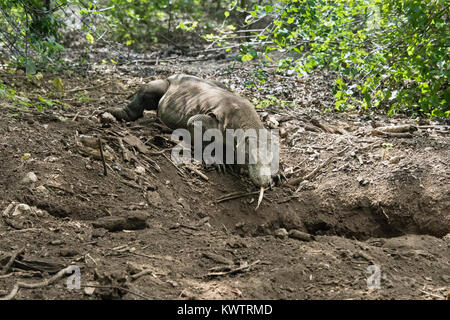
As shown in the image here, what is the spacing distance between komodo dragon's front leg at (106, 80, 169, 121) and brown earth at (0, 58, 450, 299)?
0.16 meters

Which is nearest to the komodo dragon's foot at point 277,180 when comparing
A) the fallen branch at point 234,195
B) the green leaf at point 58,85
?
the fallen branch at point 234,195

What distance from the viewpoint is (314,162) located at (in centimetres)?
488

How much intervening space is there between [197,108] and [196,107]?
3cm

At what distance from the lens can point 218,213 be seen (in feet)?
13.6

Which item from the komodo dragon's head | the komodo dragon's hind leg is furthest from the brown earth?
the komodo dragon's hind leg

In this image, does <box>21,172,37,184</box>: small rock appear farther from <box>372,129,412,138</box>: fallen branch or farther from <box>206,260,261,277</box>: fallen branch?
<box>372,129,412,138</box>: fallen branch

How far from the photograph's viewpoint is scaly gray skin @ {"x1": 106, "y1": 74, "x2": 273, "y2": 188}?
193 inches

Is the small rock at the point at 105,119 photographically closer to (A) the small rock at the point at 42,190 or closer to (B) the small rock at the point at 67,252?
(A) the small rock at the point at 42,190

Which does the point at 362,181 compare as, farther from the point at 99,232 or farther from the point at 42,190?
the point at 42,190

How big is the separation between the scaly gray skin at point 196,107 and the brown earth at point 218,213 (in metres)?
0.19

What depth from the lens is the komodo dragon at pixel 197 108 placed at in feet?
16.0

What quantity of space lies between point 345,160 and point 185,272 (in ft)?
8.83
